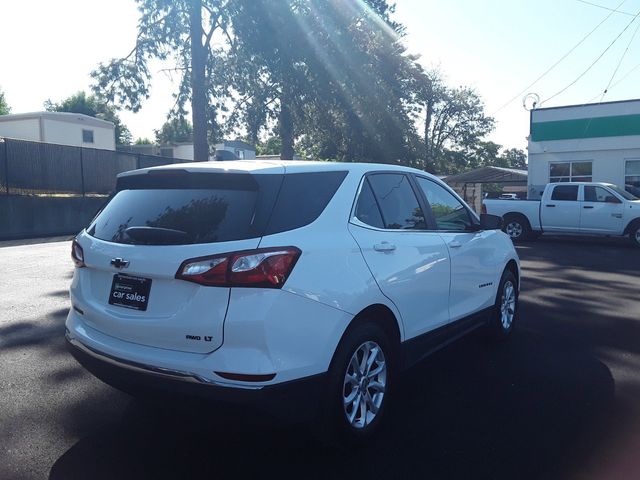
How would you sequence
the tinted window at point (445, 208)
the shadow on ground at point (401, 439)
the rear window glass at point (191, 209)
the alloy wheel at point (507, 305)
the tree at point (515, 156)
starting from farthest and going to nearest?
1. the tree at point (515, 156)
2. the alloy wheel at point (507, 305)
3. the tinted window at point (445, 208)
4. the shadow on ground at point (401, 439)
5. the rear window glass at point (191, 209)

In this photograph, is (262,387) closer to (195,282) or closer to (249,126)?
(195,282)

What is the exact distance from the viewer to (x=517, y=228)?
59.2 feet

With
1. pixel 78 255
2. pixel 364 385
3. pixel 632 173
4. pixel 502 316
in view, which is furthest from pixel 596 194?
pixel 78 255

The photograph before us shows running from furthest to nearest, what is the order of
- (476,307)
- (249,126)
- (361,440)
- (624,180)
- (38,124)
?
(38,124), (249,126), (624,180), (476,307), (361,440)

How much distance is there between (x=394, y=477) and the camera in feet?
11.2

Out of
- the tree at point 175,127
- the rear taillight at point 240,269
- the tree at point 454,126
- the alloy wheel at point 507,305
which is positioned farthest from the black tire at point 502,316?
the tree at point 454,126

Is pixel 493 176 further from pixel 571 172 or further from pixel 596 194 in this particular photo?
pixel 596 194

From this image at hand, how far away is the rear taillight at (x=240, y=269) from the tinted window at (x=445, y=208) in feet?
6.92

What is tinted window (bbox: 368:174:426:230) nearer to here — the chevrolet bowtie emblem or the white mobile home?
the chevrolet bowtie emblem

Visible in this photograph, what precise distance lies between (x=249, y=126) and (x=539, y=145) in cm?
1313

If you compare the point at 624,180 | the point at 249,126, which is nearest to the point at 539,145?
the point at 624,180

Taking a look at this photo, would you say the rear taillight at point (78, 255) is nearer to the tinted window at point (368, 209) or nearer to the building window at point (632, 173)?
the tinted window at point (368, 209)

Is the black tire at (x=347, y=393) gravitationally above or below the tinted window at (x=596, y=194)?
below

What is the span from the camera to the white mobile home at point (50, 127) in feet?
→ 114
